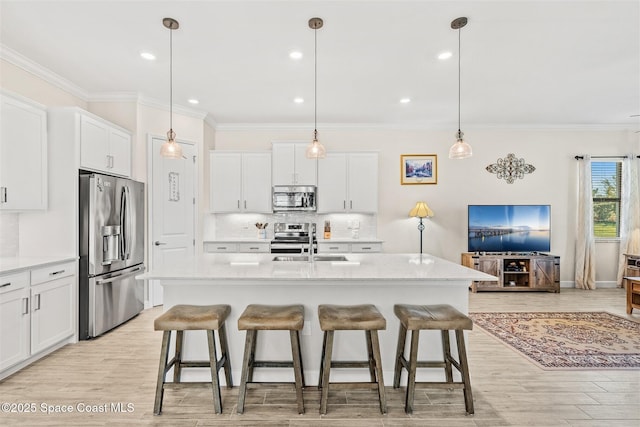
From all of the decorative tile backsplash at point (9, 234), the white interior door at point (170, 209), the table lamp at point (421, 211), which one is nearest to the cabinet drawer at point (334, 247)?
the table lamp at point (421, 211)

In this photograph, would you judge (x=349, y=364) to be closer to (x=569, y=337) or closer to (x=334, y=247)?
(x=569, y=337)

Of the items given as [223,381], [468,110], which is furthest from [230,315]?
[468,110]

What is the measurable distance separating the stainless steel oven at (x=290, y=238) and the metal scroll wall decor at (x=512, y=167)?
3.32 meters

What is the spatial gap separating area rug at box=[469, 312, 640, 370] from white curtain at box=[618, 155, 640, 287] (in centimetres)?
217

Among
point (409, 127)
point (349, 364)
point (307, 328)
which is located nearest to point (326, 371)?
point (349, 364)

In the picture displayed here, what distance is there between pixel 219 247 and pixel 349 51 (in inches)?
133

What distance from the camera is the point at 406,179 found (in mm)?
5781

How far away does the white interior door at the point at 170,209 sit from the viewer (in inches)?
179

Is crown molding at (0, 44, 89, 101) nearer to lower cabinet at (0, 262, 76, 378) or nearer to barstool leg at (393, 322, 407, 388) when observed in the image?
lower cabinet at (0, 262, 76, 378)

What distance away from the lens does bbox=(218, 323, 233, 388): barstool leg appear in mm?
2383

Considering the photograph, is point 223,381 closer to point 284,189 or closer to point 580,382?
point 580,382

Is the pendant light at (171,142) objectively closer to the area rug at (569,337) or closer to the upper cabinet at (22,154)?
the upper cabinet at (22,154)

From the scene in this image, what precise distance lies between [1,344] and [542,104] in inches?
253

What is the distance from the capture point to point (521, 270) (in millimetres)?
5488
